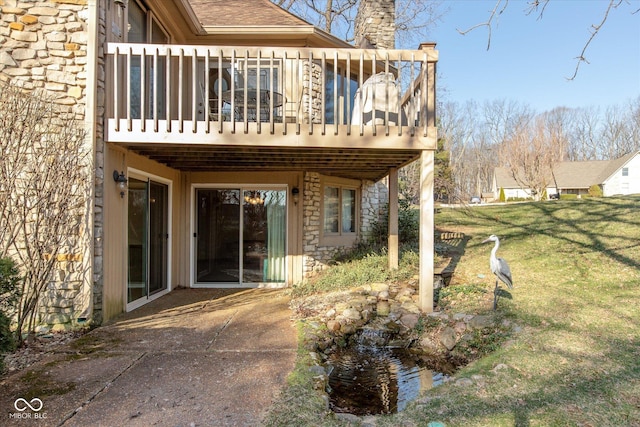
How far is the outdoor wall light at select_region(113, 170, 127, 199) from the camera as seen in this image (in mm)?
5320

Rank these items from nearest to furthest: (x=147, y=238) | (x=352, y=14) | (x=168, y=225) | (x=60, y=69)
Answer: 1. (x=60, y=69)
2. (x=147, y=238)
3. (x=168, y=225)
4. (x=352, y=14)

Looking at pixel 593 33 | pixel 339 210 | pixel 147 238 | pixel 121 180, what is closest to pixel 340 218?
pixel 339 210

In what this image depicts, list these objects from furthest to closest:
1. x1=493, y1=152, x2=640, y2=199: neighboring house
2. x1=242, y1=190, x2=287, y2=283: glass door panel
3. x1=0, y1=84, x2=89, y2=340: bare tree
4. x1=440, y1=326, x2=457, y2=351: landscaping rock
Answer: x1=493, y1=152, x2=640, y2=199: neighboring house, x1=242, y1=190, x2=287, y2=283: glass door panel, x1=440, y1=326, x2=457, y2=351: landscaping rock, x1=0, y1=84, x2=89, y2=340: bare tree

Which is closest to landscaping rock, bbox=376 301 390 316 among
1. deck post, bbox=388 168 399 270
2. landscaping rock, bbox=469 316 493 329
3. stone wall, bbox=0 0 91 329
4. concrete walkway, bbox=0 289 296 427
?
landscaping rock, bbox=469 316 493 329

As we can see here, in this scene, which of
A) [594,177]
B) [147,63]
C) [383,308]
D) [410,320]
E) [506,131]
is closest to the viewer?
[410,320]

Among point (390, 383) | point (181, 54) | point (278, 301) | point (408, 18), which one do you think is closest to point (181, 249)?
point (278, 301)

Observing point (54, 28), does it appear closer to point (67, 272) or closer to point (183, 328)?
point (67, 272)

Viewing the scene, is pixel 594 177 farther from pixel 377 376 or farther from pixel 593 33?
pixel 377 376

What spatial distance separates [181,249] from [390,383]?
5.32 meters

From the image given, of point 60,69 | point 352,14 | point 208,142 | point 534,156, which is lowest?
point 208,142

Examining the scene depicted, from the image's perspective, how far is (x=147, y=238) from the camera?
648 centimetres

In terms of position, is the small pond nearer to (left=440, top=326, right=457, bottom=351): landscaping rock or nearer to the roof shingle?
(left=440, top=326, right=457, bottom=351): landscaping rock

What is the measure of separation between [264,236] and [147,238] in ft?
7.83

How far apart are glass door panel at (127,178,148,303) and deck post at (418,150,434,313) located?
4.51 meters
